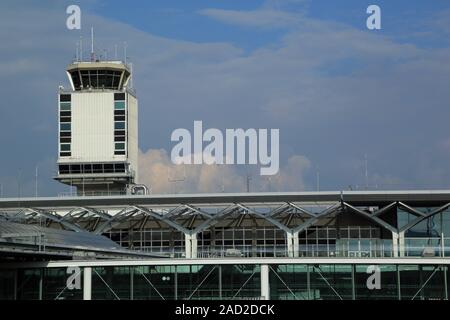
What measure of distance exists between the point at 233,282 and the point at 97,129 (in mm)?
77898

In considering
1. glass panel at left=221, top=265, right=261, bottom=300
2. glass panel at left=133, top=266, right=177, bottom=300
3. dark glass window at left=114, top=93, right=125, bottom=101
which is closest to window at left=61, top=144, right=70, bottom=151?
dark glass window at left=114, top=93, right=125, bottom=101

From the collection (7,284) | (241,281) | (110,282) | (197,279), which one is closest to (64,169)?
(7,284)

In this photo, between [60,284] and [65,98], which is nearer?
[60,284]

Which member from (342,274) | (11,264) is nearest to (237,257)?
(342,274)

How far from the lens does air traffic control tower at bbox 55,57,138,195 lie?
133 meters

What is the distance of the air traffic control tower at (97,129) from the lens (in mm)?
133375

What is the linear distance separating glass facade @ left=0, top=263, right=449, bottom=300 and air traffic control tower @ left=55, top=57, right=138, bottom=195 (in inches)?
2747

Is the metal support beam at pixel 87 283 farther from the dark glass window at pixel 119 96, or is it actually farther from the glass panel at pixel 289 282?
the dark glass window at pixel 119 96

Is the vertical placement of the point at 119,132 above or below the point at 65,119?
below

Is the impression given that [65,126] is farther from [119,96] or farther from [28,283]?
[28,283]

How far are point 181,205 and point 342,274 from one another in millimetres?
47950

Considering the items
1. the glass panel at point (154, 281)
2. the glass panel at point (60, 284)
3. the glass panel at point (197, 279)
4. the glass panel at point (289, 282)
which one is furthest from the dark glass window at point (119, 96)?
the glass panel at point (289, 282)

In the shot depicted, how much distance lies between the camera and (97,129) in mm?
136875

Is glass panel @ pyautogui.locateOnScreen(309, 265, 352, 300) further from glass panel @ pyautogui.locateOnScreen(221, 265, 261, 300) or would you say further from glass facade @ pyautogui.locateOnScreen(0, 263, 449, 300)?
glass panel @ pyautogui.locateOnScreen(221, 265, 261, 300)
